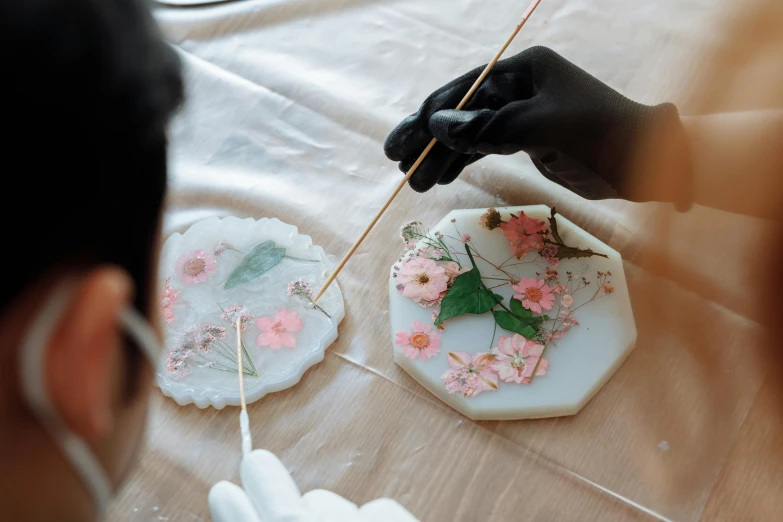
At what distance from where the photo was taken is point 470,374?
0.69m

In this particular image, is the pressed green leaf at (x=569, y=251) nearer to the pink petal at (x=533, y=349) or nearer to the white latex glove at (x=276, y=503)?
the pink petal at (x=533, y=349)

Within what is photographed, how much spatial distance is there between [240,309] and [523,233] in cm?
34

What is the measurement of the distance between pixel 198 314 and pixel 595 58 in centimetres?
67

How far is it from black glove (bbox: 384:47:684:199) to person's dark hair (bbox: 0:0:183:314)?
43 centimetres

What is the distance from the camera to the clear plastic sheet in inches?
25.9

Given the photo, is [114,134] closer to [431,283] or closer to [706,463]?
[431,283]

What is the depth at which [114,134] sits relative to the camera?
0.97 feet

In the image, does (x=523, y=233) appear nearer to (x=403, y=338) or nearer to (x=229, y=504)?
(x=403, y=338)

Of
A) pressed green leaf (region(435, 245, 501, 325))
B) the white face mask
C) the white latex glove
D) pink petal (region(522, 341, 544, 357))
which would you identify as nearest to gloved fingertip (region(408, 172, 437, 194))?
pressed green leaf (region(435, 245, 501, 325))

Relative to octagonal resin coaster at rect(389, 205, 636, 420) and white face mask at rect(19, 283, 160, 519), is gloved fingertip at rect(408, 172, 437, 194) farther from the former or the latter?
white face mask at rect(19, 283, 160, 519)

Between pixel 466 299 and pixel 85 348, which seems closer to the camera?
pixel 85 348

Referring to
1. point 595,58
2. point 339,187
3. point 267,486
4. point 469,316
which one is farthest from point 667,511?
point 595,58

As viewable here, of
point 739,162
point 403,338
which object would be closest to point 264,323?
point 403,338

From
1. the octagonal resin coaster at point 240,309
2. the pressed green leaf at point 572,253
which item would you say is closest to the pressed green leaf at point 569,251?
the pressed green leaf at point 572,253
